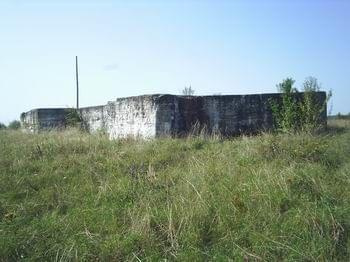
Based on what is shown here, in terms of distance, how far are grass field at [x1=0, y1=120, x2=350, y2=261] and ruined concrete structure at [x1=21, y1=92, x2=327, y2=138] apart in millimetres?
2740

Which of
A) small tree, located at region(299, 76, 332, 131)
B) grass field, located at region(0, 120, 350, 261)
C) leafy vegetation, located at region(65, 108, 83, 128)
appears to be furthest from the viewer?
leafy vegetation, located at region(65, 108, 83, 128)

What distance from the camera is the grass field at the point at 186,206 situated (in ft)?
13.1

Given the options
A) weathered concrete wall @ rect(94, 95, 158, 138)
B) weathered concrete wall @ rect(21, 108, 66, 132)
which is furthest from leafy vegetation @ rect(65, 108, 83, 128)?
weathered concrete wall @ rect(94, 95, 158, 138)

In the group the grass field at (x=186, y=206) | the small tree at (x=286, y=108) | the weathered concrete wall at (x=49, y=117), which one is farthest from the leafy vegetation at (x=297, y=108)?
the weathered concrete wall at (x=49, y=117)

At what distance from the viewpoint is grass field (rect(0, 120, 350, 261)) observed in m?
3.98

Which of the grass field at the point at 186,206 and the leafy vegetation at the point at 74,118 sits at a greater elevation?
the leafy vegetation at the point at 74,118

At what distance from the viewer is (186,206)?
4629mm

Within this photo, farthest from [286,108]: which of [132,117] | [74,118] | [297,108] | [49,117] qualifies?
[49,117]

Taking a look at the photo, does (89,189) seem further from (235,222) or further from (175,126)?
(175,126)

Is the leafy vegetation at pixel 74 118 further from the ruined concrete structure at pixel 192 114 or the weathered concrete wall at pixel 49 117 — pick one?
the ruined concrete structure at pixel 192 114

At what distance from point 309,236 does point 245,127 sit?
6.74 m

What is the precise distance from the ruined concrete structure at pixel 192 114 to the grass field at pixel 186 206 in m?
2.74

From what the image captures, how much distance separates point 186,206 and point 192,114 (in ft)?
19.0

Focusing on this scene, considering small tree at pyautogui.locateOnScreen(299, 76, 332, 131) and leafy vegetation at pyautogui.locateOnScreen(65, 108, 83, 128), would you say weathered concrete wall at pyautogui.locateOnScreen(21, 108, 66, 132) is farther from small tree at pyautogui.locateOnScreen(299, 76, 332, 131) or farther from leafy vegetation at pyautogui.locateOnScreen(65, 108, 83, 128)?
small tree at pyautogui.locateOnScreen(299, 76, 332, 131)
